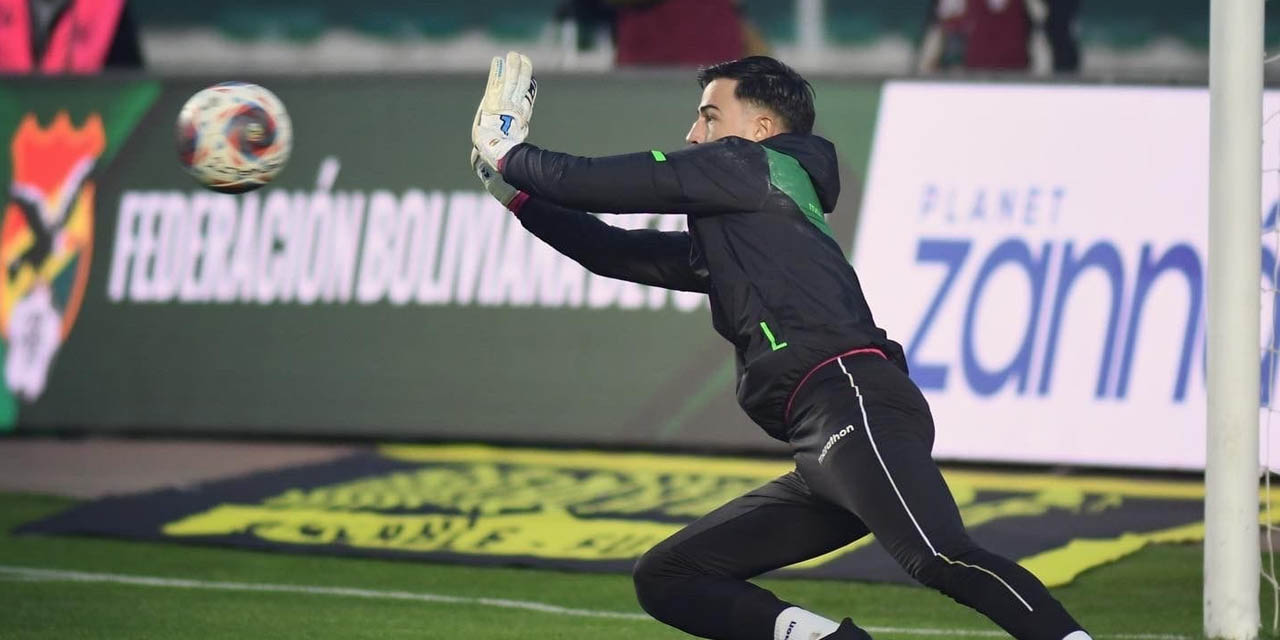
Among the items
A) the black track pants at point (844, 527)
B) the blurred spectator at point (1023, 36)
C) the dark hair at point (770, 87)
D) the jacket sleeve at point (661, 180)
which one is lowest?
the black track pants at point (844, 527)

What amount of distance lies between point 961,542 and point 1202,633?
2606 millimetres

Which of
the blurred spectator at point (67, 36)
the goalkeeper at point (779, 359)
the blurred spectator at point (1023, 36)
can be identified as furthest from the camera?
the blurred spectator at point (67, 36)

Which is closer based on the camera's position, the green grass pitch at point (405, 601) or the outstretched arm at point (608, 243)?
the outstretched arm at point (608, 243)

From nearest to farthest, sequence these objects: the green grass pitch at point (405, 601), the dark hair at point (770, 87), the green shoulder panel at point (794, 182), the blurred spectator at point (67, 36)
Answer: the green shoulder panel at point (794, 182)
the dark hair at point (770, 87)
the green grass pitch at point (405, 601)
the blurred spectator at point (67, 36)

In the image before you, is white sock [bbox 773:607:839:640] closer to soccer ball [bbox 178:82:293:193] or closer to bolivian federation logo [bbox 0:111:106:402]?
soccer ball [bbox 178:82:293:193]

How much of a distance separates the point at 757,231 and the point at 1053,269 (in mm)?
6052

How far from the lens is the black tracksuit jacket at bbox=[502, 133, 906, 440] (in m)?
5.55

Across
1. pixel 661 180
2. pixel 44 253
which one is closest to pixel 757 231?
pixel 661 180

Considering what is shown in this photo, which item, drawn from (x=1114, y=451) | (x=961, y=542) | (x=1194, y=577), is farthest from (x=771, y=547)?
(x=1114, y=451)

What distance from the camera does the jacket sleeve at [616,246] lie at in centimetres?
620

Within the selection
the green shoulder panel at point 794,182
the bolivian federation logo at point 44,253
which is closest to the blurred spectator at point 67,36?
the bolivian federation logo at point 44,253

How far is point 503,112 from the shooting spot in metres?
5.86

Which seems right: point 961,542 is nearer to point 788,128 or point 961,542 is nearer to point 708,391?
point 788,128

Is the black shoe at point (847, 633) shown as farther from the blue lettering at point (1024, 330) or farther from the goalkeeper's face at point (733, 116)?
the blue lettering at point (1024, 330)
